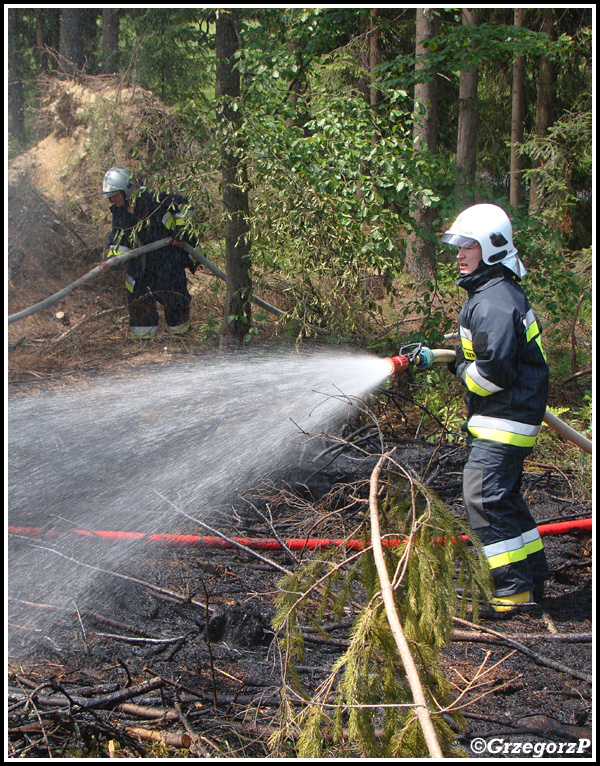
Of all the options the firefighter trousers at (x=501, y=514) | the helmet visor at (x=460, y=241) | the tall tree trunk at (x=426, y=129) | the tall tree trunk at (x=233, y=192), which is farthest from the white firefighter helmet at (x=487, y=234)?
the tall tree trunk at (x=426, y=129)

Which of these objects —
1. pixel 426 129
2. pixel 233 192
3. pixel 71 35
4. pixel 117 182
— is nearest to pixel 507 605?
pixel 233 192

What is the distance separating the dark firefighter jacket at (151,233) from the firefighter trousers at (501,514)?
4305 mm

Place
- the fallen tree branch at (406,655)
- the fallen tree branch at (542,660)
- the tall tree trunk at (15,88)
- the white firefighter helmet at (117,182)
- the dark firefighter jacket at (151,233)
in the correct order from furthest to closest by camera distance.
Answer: the tall tree trunk at (15,88) < the white firefighter helmet at (117,182) < the dark firefighter jacket at (151,233) < the fallen tree branch at (542,660) < the fallen tree branch at (406,655)

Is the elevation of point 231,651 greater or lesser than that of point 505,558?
lesser

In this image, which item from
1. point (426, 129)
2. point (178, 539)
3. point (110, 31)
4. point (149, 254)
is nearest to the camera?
point (178, 539)

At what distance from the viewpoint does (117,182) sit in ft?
23.8

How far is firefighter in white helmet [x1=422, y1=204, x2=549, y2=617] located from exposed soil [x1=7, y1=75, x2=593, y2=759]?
29 cm

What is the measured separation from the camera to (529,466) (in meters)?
5.87

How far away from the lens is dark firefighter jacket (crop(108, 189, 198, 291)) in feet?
22.9

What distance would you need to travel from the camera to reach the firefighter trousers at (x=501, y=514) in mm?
3688

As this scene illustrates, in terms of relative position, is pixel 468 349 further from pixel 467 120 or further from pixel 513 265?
pixel 467 120

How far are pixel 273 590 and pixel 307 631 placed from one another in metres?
0.40

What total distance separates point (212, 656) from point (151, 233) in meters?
5.47

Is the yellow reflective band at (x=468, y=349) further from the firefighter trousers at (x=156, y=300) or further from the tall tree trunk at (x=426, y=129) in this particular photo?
the tall tree trunk at (x=426, y=129)
